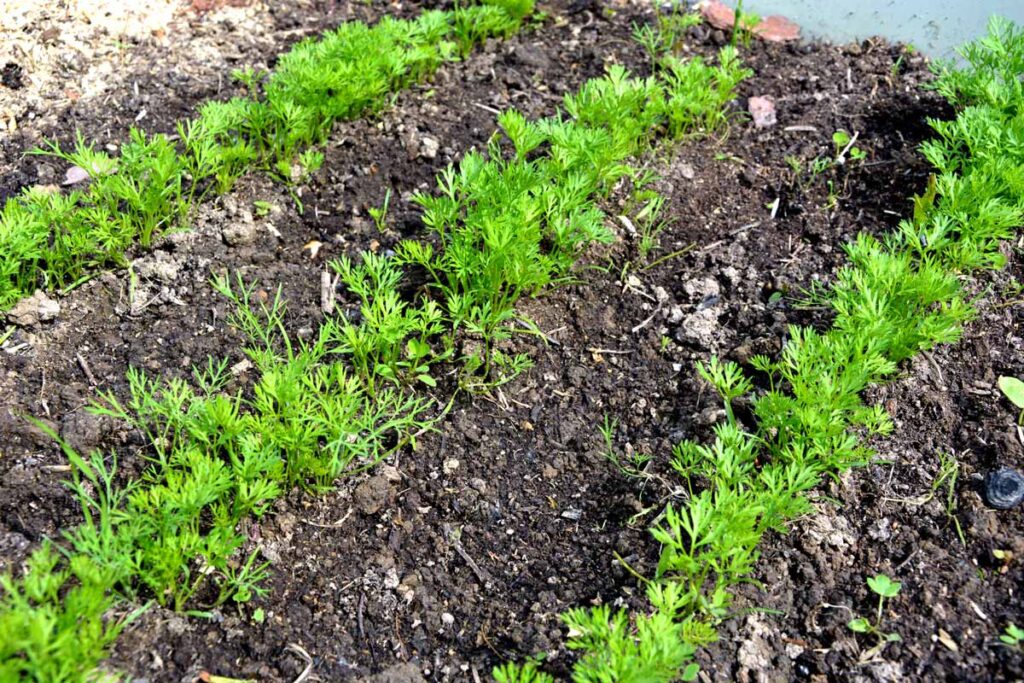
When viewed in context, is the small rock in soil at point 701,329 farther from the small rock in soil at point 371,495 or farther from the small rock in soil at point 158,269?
the small rock in soil at point 158,269

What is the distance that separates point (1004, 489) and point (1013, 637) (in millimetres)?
480

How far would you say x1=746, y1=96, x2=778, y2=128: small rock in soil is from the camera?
4188 millimetres

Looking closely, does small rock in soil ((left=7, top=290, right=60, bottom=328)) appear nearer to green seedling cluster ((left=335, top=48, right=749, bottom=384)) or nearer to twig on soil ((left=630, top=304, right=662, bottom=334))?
green seedling cluster ((left=335, top=48, right=749, bottom=384))

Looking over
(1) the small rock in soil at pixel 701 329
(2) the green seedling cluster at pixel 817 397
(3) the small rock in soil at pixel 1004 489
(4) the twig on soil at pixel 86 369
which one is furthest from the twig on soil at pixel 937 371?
(4) the twig on soil at pixel 86 369

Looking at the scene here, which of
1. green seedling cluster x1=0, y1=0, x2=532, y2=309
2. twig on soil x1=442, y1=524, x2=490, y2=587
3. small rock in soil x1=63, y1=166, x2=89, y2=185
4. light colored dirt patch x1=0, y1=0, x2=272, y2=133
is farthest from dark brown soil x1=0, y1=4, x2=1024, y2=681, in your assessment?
small rock in soil x1=63, y1=166, x2=89, y2=185

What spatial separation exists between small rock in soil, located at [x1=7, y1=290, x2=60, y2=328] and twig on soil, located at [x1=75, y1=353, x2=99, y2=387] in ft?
0.68

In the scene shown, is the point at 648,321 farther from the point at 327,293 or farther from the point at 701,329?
the point at 327,293

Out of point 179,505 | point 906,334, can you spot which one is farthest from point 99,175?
point 906,334

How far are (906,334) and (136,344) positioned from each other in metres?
2.47

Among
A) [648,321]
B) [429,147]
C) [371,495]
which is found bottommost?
[371,495]

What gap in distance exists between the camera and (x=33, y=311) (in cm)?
318

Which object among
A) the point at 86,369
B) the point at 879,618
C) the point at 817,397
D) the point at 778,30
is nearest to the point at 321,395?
the point at 86,369

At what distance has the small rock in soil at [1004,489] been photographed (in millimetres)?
2779

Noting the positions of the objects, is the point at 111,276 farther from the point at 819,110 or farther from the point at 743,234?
the point at 819,110
